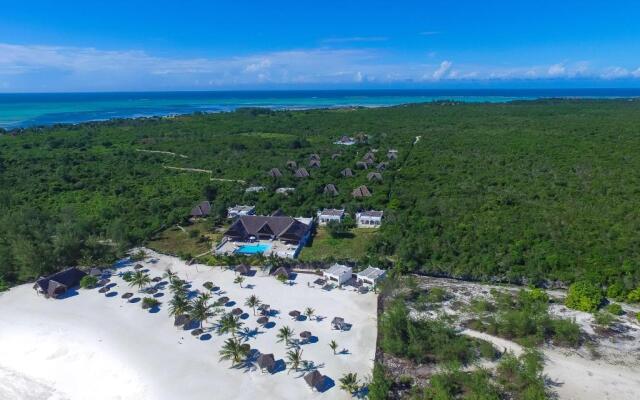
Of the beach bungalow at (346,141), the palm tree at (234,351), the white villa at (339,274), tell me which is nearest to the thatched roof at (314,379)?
the palm tree at (234,351)

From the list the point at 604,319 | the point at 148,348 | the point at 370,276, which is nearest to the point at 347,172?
the point at 370,276

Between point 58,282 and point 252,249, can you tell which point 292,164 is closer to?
point 252,249

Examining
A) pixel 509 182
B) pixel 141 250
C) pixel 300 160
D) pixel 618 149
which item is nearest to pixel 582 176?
pixel 509 182

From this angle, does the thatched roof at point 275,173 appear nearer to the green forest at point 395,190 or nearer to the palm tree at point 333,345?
the green forest at point 395,190

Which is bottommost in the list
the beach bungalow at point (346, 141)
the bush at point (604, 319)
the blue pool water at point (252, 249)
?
the blue pool water at point (252, 249)

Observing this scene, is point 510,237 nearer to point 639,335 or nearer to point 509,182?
point 639,335

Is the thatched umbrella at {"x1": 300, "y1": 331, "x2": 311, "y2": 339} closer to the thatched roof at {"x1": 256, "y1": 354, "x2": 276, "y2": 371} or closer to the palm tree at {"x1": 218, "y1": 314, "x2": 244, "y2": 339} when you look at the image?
the thatched roof at {"x1": 256, "y1": 354, "x2": 276, "y2": 371}

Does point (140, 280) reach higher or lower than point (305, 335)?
higher
